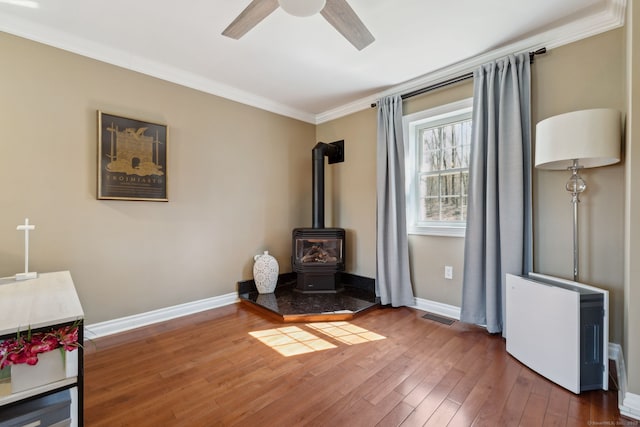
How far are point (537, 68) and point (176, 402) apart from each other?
360 centimetres

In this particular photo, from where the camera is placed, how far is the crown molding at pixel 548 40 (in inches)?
80.0

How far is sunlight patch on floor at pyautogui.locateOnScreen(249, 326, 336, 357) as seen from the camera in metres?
2.24

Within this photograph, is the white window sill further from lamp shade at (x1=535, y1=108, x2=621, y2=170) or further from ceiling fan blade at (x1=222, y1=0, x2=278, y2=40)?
ceiling fan blade at (x1=222, y1=0, x2=278, y2=40)

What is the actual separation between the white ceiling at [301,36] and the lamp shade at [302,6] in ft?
1.70

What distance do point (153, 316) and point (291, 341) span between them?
1430 millimetres

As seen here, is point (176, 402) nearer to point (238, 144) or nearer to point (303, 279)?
point (303, 279)

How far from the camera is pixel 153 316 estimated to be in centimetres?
275

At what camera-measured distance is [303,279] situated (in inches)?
137

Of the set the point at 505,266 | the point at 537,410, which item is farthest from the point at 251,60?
the point at 537,410

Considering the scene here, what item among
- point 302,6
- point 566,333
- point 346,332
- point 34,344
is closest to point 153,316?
point 34,344

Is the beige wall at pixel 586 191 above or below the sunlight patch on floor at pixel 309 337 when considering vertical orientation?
above

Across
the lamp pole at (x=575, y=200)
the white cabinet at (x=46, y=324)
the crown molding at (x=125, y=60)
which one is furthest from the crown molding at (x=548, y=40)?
the white cabinet at (x=46, y=324)

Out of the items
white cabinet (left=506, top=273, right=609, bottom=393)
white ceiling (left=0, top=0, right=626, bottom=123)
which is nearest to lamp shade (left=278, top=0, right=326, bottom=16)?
white ceiling (left=0, top=0, right=626, bottom=123)

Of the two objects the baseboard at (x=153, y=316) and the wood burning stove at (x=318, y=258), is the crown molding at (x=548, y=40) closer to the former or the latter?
the wood burning stove at (x=318, y=258)
